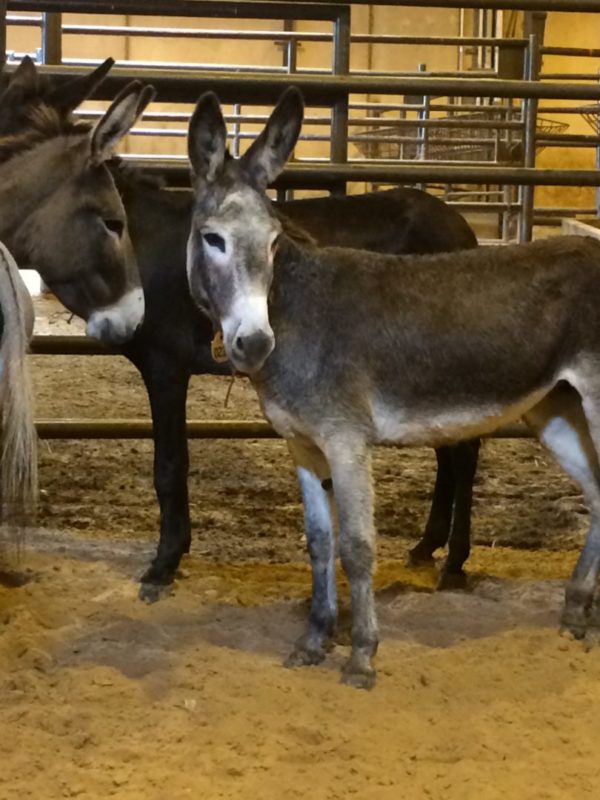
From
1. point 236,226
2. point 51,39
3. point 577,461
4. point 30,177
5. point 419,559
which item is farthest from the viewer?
point 51,39

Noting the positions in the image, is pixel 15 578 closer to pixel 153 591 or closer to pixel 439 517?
pixel 153 591

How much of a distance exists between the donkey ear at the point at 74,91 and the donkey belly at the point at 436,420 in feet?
5.49

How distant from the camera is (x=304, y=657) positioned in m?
3.84

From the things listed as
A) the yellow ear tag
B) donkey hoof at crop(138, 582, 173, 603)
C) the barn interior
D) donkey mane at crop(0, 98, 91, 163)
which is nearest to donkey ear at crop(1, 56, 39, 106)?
donkey mane at crop(0, 98, 91, 163)

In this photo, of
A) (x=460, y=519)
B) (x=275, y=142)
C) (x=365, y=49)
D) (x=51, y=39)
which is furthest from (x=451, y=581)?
(x=365, y=49)

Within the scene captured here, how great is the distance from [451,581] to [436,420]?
1.05m

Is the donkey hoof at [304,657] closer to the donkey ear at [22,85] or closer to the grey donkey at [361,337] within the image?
the grey donkey at [361,337]

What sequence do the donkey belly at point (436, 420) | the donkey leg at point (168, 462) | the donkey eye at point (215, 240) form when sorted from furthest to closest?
the donkey leg at point (168, 462) < the donkey belly at point (436, 420) < the donkey eye at point (215, 240)

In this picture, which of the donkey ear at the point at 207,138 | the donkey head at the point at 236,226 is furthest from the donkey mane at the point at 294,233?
the donkey ear at the point at 207,138

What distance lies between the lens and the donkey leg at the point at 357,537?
3.67 meters

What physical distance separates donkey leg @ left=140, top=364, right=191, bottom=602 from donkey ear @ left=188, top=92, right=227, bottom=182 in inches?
41.4

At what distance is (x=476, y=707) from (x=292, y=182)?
8.71ft

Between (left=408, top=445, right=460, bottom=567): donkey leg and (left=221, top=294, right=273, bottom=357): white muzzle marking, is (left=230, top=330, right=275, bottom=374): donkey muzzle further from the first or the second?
(left=408, top=445, right=460, bottom=567): donkey leg

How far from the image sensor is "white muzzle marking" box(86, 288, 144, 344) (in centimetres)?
416
